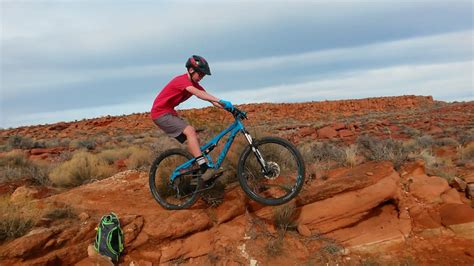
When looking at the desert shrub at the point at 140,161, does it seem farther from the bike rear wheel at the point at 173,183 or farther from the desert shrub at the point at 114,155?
the bike rear wheel at the point at 173,183

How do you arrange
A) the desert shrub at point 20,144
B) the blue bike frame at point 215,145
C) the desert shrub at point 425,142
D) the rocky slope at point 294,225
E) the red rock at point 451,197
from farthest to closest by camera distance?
1. the desert shrub at point 20,144
2. the desert shrub at point 425,142
3. the red rock at point 451,197
4. the blue bike frame at point 215,145
5. the rocky slope at point 294,225

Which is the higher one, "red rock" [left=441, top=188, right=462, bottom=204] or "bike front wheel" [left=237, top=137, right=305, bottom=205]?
"bike front wheel" [left=237, top=137, right=305, bottom=205]

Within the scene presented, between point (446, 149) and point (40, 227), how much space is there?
1345 centimetres

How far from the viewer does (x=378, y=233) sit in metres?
6.72

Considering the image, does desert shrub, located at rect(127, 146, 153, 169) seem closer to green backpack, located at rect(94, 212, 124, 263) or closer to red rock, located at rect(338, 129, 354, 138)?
green backpack, located at rect(94, 212, 124, 263)

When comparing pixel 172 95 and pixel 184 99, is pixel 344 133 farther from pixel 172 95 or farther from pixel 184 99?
pixel 172 95

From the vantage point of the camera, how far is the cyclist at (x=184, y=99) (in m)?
5.74

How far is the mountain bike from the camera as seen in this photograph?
559cm

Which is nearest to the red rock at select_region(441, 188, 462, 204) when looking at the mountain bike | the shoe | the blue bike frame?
the mountain bike

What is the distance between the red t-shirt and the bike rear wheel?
0.73 m

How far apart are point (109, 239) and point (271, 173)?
2392 millimetres

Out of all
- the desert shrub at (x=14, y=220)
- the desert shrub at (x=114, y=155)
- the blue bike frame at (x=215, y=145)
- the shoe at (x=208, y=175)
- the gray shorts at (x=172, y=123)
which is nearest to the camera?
the desert shrub at (x=14, y=220)

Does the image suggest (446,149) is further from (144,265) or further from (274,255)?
(144,265)

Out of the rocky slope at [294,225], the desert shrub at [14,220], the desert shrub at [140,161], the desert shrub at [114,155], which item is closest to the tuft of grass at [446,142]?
the rocky slope at [294,225]
